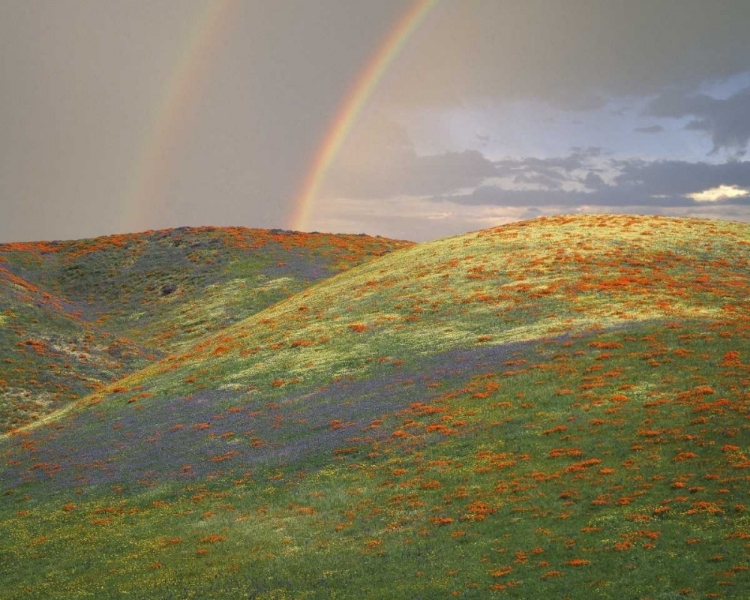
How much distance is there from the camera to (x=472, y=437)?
3500 cm

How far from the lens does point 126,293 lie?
380ft

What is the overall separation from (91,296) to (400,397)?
291 ft

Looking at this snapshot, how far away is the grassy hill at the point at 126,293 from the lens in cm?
7281

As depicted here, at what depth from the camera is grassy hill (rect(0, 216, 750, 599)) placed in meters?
23.9

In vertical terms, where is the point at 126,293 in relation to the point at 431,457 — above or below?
above

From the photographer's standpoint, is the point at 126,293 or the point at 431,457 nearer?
the point at 431,457

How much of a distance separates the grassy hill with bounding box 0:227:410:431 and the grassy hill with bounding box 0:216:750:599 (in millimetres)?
12970

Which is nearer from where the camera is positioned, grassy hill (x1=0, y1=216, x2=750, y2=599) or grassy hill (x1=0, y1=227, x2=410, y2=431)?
grassy hill (x1=0, y1=216, x2=750, y2=599)

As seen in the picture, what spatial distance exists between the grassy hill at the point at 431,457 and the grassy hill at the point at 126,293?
1297 cm

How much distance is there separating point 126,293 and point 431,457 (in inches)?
3684

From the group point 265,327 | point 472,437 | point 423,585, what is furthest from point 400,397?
point 265,327

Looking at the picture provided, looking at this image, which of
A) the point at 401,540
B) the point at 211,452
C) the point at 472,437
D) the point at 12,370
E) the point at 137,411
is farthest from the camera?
the point at 12,370

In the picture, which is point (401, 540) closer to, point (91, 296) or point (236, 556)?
point (236, 556)

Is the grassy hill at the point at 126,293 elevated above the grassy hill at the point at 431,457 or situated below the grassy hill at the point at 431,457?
above
